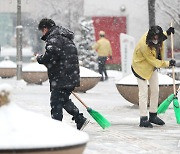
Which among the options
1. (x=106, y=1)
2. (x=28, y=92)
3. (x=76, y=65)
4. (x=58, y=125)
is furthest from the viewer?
(x=106, y=1)

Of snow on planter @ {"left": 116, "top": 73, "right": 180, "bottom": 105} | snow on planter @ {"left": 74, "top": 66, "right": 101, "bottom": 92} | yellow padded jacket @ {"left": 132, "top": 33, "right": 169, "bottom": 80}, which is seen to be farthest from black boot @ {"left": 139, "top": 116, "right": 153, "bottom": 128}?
snow on planter @ {"left": 74, "top": 66, "right": 101, "bottom": 92}

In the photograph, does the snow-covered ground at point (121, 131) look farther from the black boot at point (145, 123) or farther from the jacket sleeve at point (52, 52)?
the jacket sleeve at point (52, 52)

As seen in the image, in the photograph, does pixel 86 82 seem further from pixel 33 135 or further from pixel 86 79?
pixel 33 135

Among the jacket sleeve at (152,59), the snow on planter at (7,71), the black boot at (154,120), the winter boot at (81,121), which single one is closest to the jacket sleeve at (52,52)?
the winter boot at (81,121)

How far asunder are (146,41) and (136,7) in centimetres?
2643

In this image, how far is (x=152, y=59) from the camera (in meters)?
10.0

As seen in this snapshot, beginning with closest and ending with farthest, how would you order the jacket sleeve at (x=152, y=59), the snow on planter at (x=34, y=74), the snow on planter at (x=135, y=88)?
the jacket sleeve at (x=152, y=59)
the snow on planter at (x=135, y=88)
the snow on planter at (x=34, y=74)

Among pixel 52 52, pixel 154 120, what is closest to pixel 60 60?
pixel 52 52

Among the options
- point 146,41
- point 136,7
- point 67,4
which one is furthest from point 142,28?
point 146,41

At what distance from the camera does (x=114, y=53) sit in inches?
1473

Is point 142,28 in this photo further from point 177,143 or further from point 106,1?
point 177,143

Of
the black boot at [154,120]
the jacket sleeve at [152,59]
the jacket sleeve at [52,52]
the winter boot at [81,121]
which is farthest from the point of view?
the black boot at [154,120]

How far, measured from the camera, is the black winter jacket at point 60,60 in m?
8.75

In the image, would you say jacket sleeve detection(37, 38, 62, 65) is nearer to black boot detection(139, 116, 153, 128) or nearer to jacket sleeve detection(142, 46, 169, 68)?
jacket sleeve detection(142, 46, 169, 68)
